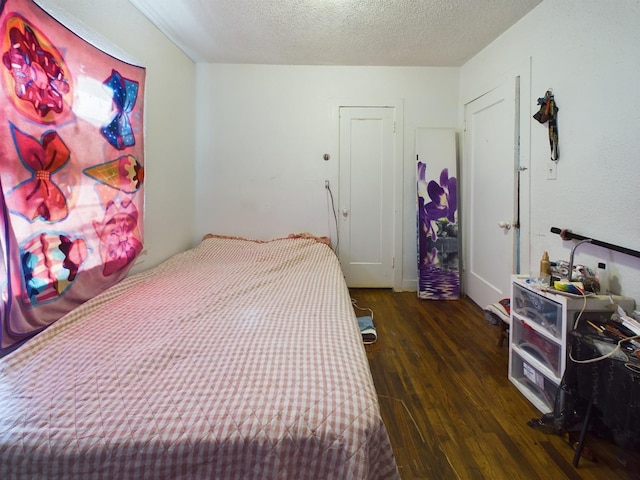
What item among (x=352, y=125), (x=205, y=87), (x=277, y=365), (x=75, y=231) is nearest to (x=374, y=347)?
(x=277, y=365)

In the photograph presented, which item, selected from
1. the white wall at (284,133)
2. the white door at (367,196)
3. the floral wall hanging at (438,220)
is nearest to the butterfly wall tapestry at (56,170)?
the white wall at (284,133)

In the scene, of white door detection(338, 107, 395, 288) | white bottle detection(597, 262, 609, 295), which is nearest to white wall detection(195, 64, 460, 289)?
white door detection(338, 107, 395, 288)

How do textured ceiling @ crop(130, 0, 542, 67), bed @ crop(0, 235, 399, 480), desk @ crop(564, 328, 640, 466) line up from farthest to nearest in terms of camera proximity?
1. textured ceiling @ crop(130, 0, 542, 67)
2. desk @ crop(564, 328, 640, 466)
3. bed @ crop(0, 235, 399, 480)

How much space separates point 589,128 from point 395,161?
72.0 inches

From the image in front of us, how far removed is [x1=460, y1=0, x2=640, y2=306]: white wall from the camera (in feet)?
5.00

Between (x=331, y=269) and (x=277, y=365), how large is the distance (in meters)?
1.40

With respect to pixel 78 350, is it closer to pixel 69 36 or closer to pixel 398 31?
pixel 69 36

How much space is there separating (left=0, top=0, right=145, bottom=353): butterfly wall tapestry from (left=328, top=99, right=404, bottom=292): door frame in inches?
75.3

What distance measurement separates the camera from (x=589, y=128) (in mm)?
1750

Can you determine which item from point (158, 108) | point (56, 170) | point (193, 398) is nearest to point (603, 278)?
point (193, 398)

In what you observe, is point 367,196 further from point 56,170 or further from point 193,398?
point 193,398

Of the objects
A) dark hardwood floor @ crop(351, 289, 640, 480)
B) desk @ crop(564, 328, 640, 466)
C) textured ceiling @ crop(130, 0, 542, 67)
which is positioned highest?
textured ceiling @ crop(130, 0, 542, 67)

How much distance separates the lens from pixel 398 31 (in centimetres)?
260

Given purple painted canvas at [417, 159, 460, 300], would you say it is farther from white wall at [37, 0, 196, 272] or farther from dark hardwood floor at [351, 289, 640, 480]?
white wall at [37, 0, 196, 272]
